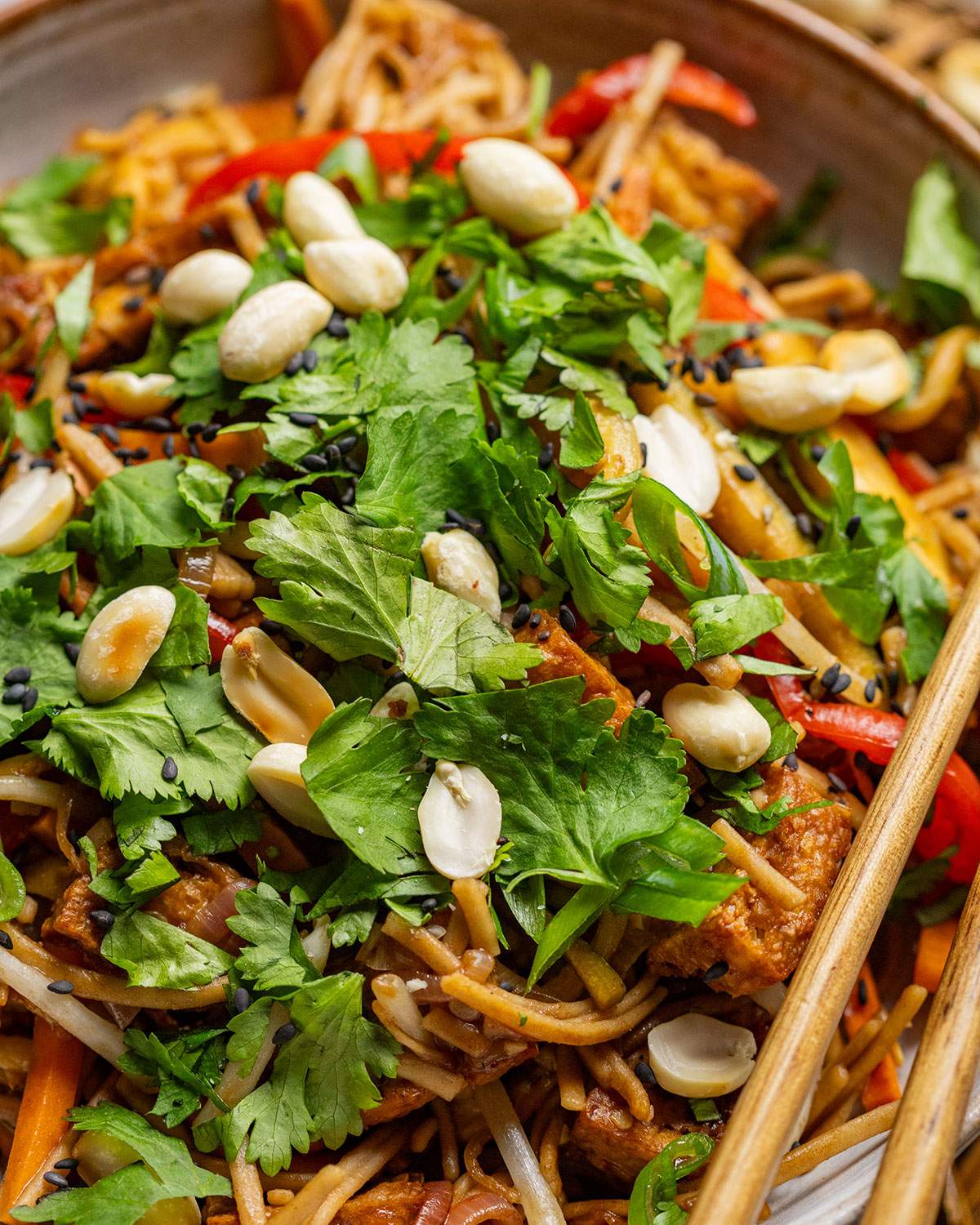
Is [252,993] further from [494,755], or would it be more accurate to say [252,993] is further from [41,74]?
[41,74]

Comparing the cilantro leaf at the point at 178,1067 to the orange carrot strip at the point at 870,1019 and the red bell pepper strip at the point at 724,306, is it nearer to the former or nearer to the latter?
the orange carrot strip at the point at 870,1019

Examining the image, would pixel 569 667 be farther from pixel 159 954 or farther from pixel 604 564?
pixel 159 954

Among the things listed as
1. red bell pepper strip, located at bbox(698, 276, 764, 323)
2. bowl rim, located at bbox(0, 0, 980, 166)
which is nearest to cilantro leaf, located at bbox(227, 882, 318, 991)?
red bell pepper strip, located at bbox(698, 276, 764, 323)

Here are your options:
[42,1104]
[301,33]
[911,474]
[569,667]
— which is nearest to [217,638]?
[569,667]

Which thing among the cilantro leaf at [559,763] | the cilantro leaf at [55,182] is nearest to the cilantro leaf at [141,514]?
the cilantro leaf at [559,763]

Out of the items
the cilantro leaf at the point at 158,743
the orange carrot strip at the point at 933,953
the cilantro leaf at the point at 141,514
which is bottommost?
the orange carrot strip at the point at 933,953

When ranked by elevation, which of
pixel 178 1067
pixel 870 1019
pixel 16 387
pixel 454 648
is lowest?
pixel 870 1019
